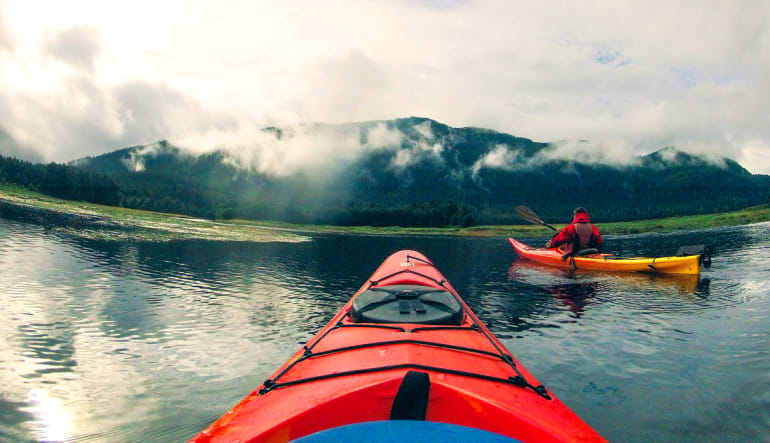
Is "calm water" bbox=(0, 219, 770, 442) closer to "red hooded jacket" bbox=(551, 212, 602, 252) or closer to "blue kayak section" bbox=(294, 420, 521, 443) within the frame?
"red hooded jacket" bbox=(551, 212, 602, 252)

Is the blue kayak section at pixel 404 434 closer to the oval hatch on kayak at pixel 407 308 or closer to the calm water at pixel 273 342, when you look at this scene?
the oval hatch on kayak at pixel 407 308

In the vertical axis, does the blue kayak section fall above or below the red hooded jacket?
below

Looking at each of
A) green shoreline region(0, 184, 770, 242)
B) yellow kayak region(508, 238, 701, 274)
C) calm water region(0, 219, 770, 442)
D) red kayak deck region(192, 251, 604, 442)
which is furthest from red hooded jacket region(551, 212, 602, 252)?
green shoreline region(0, 184, 770, 242)

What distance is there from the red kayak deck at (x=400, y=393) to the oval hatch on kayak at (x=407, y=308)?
0.77 metres

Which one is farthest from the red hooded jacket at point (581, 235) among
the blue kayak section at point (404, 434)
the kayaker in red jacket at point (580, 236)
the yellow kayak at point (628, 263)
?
the blue kayak section at point (404, 434)

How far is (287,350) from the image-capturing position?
36.1 feet

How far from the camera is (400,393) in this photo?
3.84 metres

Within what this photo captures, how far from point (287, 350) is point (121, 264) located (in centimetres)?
1745

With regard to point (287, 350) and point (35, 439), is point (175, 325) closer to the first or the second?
point (287, 350)

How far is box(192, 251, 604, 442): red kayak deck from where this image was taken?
3.81 metres

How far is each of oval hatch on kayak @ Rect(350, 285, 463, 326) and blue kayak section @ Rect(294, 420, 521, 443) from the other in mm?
4010

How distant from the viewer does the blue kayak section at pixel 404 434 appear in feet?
10.0

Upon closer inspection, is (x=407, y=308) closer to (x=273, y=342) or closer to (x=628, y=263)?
(x=273, y=342)

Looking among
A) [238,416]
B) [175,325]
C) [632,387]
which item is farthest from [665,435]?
[175,325]
